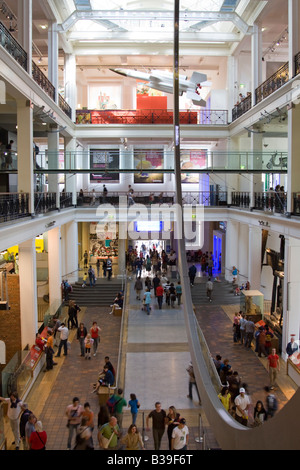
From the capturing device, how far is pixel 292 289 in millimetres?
12891

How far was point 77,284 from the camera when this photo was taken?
21.1m

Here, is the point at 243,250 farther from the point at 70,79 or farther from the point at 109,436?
the point at 109,436

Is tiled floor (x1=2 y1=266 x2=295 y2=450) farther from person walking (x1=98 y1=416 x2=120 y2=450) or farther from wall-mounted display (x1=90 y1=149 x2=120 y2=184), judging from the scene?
wall-mounted display (x1=90 y1=149 x2=120 y2=184)

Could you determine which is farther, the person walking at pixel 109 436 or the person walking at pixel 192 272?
the person walking at pixel 192 272

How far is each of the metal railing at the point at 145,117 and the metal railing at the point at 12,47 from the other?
36.9 ft

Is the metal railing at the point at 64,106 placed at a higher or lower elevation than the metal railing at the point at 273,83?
higher

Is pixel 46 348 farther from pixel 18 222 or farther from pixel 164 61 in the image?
pixel 164 61

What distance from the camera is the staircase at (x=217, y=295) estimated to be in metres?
19.0

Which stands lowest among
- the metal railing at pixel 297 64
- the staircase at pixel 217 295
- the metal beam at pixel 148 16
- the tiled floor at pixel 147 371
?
the tiled floor at pixel 147 371

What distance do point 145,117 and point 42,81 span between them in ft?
32.0

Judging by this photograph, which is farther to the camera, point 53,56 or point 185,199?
point 185,199

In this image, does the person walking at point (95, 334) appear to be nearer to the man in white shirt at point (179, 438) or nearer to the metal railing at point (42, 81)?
the man in white shirt at point (179, 438)

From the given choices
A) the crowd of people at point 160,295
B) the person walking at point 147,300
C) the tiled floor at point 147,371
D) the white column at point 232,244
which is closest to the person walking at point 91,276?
the crowd of people at point 160,295

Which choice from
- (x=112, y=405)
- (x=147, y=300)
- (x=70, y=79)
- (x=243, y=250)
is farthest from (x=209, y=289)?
(x=70, y=79)
